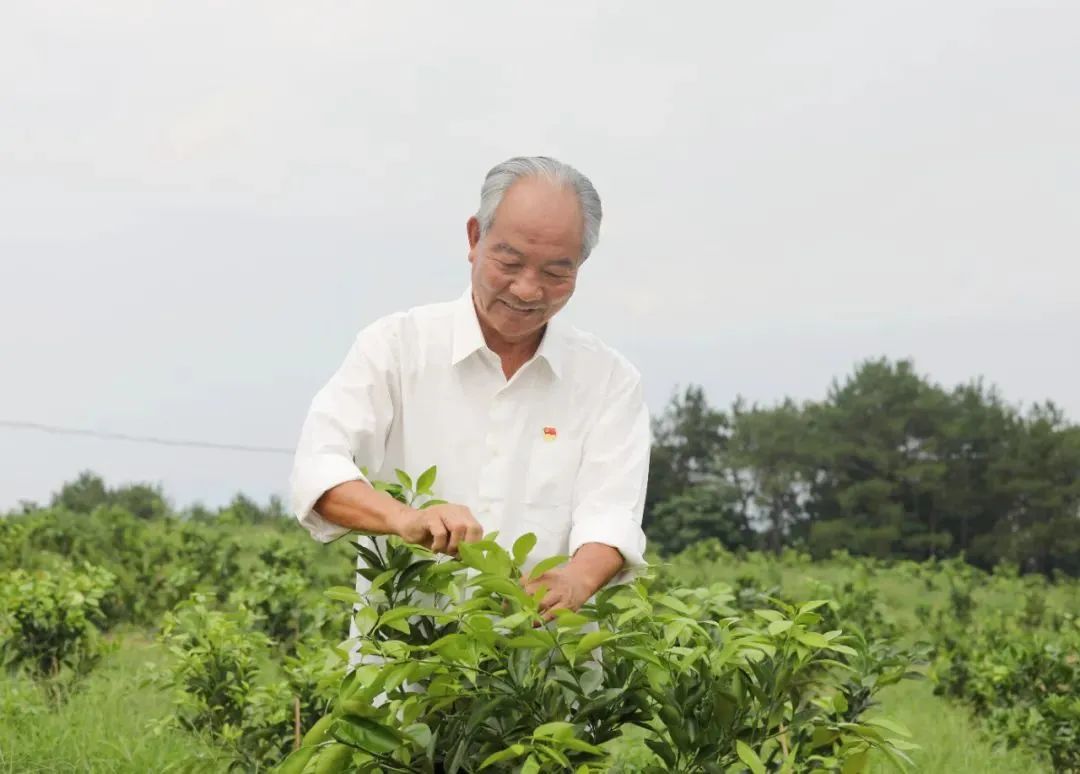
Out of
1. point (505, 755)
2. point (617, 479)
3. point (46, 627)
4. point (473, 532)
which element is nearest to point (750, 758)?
point (505, 755)

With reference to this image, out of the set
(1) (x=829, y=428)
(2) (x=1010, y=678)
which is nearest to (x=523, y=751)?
(2) (x=1010, y=678)

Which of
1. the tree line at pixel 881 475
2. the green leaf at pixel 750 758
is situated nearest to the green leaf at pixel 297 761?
the green leaf at pixel 750 758

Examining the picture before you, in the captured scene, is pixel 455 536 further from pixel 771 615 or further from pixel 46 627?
pixel 46 627

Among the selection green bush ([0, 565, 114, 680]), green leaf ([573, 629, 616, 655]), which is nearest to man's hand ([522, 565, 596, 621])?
green leaf ([573, 629, 616, 655])

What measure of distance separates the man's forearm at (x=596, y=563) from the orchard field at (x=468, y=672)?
3.8 inches

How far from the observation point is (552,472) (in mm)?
3555

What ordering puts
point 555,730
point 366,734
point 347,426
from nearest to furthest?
point 555,730
point 366,734
point 347,426

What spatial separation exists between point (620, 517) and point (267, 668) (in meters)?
6.40

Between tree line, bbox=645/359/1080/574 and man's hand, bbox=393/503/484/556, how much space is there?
28.0 m

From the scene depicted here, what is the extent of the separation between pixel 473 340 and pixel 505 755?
1.23 m

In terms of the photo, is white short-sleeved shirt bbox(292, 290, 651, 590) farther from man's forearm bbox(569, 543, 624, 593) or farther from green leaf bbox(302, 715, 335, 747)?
green leaf bbox(302, 715, 335, 747)

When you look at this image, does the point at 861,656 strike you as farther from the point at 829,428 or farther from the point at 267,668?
the point at 829,428

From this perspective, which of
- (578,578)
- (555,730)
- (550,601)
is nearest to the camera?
(555,730)

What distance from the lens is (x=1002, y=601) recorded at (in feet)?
51.1
